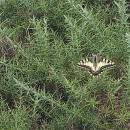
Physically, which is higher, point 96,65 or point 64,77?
point 96,65

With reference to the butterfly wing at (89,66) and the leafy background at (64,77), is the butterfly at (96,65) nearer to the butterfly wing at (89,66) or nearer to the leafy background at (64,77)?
the butterfly wing at (89,66)

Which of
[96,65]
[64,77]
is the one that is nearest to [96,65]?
[96,65]

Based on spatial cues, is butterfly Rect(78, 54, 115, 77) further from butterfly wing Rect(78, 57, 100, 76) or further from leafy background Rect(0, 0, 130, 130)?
leafy background Rect(0, 0, 130, 130)

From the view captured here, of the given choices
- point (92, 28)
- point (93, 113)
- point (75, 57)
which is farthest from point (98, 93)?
point (92, 28)

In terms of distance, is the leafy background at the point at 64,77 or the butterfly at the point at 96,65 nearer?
the butterfly at the point at 96,65

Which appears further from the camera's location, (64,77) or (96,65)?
(64,77)

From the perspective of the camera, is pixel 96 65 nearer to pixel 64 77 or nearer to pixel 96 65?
pixel 96 65

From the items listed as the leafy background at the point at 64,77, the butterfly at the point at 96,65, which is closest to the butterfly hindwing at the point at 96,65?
the butterfly at the point at 96,65

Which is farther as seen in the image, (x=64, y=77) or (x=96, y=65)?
(x=64, y=77)

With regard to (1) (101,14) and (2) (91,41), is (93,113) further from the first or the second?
(1) (101,14)

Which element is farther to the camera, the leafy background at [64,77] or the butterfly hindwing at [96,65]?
the leafy background at [64,77]
